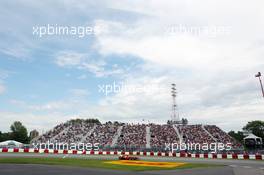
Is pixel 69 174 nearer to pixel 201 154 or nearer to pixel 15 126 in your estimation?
pixel 201 154

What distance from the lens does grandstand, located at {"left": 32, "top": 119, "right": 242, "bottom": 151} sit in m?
64.5

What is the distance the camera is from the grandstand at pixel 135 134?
64.5 m

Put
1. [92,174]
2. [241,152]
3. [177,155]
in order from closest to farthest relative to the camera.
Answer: [92,174], [241,152], [177,155]

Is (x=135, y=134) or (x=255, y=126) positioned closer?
(x=135, y=134)

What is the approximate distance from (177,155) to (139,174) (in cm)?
2775

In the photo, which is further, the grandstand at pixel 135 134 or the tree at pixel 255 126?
the tree at pixel 255 126

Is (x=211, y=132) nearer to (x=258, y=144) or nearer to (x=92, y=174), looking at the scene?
(x=258, y=144)

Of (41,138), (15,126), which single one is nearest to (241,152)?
(41,138)

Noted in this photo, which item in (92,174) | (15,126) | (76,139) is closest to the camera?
(92,174)

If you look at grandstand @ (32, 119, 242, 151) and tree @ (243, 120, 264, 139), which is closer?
grandstand @ (32, 119, 242, 151)

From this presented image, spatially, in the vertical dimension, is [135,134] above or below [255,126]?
below

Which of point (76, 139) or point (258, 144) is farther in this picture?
point (76, 139)

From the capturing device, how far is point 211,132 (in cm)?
7088

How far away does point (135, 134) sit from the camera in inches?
2699
